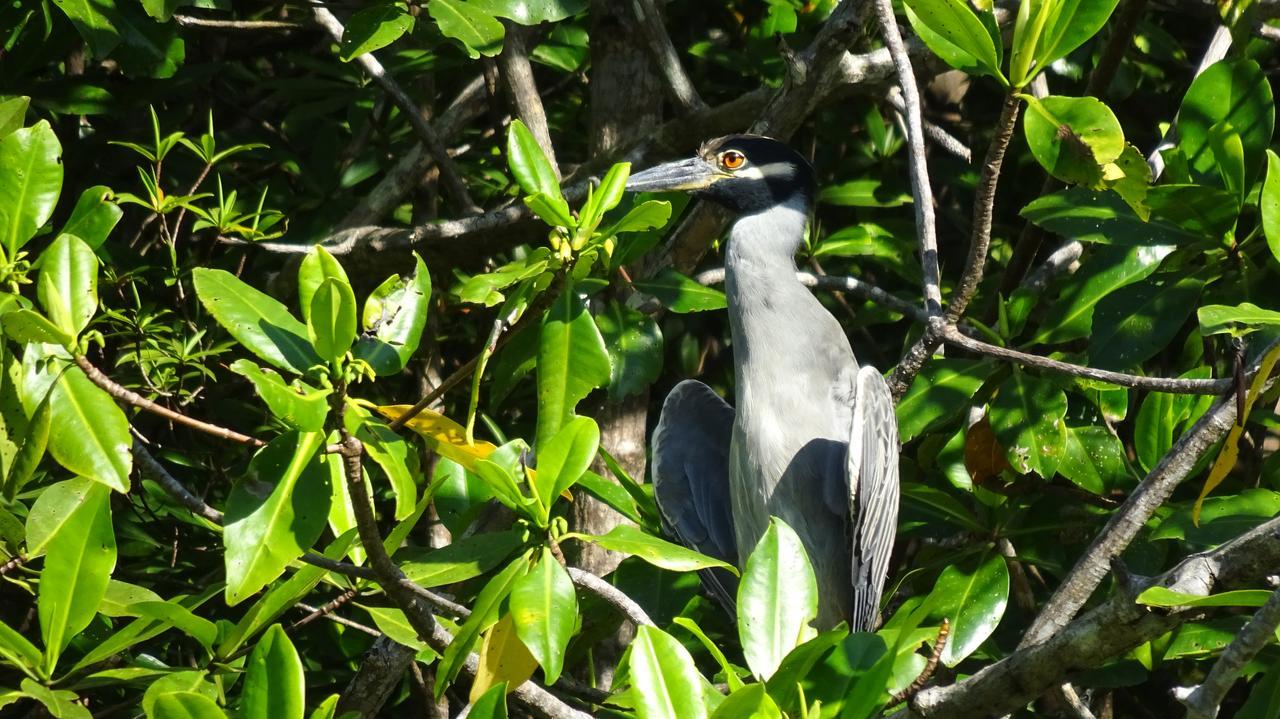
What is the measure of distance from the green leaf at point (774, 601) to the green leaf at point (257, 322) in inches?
25.2

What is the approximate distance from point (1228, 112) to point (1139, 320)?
1.50 feet

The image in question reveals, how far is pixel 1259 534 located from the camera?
1.66 meters

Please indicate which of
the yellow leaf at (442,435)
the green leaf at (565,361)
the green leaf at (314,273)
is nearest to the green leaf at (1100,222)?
the green leaf at (565,361)

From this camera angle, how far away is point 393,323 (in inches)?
67.0

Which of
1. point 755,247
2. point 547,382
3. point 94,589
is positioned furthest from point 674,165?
point 94,589

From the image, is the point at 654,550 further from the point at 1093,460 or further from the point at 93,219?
the point at 1093,460

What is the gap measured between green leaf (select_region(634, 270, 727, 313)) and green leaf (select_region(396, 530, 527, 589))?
3.30 feet

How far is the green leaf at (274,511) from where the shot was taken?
160 cm

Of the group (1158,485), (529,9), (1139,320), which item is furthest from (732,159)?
(1158,485)

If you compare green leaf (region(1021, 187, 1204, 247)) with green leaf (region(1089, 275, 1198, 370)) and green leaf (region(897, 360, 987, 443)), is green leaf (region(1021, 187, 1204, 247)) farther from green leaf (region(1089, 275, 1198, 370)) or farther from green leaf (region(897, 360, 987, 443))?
green leaf (region(897, 360, 987, 443))

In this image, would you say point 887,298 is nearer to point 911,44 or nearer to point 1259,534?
point 911,44

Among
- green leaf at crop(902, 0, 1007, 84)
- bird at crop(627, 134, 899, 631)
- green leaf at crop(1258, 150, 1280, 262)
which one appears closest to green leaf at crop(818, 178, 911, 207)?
bird at crop(627, 134, 899, 631)

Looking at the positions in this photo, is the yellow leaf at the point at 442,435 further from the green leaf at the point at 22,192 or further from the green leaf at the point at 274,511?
the green leaf at the point at 22,192

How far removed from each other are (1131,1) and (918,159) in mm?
1064
